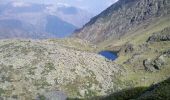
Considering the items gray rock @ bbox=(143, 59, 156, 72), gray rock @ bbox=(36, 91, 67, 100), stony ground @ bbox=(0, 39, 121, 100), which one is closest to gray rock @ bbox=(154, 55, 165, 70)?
gray rock @ bbox=(143, 59, 156, 72)

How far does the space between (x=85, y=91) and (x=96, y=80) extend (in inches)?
207

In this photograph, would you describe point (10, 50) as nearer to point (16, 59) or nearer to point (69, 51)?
point (16, 59)

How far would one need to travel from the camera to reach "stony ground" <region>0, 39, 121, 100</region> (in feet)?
253

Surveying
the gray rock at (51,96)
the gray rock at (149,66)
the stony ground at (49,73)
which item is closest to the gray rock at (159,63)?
the gray rock at (149,66)

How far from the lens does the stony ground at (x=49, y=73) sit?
77.1m

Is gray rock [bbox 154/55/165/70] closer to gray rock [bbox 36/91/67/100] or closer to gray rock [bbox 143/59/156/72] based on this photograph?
gray rock [bbox 143/59/156/72]

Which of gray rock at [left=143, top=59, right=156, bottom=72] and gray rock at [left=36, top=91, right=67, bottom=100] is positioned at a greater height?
gray rock at [left=143, top=59, right=156, bottom=72]

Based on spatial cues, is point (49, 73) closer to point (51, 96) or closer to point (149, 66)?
point (51, 96)

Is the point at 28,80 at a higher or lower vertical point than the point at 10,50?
lower

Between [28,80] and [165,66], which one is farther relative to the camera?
[165,66]

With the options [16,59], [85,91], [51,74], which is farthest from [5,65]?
[85,91]

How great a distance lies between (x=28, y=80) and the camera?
262 ft

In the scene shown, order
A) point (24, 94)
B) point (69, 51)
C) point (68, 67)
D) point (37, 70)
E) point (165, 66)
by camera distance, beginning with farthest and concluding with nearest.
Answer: point (165, 66), point (69, 51), point (68, 67), point (37, 70), point (24, 94)

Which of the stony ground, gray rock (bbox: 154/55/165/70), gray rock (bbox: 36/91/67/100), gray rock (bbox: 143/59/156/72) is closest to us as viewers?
gray rock (bbox: 36/91/67/100)
